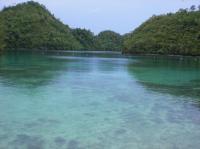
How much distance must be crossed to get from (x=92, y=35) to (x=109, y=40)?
43.4ft

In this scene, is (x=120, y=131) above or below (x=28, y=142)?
below

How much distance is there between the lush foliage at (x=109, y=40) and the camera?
137 m

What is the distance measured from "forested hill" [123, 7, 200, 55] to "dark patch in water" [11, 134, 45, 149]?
2497 inches

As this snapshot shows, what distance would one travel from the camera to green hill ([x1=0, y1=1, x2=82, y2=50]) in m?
99.5

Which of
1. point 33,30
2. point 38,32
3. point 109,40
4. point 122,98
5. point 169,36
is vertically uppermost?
point 33,30

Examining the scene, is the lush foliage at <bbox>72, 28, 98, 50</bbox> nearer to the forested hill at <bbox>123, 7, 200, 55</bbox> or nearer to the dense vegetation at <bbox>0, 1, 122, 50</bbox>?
the dense vegetation at <bbox>0, 1, 122, 50</bbox>

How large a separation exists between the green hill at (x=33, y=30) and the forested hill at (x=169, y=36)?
26.6 metres

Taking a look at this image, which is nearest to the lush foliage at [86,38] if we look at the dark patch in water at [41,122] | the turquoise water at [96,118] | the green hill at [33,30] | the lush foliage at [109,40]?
the lush foliage at [109,40]

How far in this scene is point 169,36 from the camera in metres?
79.1

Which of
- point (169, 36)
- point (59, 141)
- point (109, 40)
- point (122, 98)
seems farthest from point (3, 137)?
point (109, 40)

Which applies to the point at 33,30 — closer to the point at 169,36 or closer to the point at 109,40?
the point at 169,36

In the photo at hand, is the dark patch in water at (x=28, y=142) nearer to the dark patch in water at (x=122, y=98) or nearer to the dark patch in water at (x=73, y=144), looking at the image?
the dark patch in water at (x=73, y=144)

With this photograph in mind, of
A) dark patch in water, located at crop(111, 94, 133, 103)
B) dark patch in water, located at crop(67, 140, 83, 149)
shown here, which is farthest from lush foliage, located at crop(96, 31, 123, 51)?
dark patch in water, located at crop(67, 140, 83, 149)

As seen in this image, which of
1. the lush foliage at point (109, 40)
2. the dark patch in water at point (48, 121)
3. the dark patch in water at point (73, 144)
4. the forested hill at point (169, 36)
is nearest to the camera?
the dark patch in water at point (73, 144)
